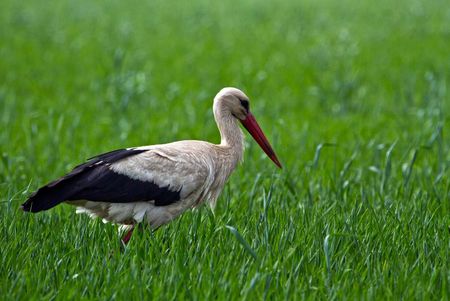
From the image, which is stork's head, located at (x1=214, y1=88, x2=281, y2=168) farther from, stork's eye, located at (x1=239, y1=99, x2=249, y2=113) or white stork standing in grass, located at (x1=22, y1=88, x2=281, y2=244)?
white stork standing in grass, located at (x1=22, y1=88, x2=281, y2=244)

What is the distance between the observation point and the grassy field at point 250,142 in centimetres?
398

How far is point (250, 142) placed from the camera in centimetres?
736

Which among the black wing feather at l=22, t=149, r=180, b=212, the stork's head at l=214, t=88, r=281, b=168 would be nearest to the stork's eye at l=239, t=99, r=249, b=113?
the stork's head at l=214, t=88, r=281, b=168

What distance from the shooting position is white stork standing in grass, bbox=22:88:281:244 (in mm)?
4484

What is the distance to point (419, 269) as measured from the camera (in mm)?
4141

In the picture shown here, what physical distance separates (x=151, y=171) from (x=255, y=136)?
1.04m

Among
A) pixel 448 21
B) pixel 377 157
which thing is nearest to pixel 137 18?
pixel 448 21

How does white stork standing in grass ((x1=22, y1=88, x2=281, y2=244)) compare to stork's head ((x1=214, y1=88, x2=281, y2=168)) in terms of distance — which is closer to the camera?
white stork standing in grass ((x1=22, y1=88, x2=281, y2=244))

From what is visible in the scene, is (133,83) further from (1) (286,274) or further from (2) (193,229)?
(1) (286,274)

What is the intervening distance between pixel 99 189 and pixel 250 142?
2960mm

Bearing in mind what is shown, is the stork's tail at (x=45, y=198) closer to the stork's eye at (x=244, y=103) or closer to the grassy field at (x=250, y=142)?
the grassy field at (x=250, y=142)

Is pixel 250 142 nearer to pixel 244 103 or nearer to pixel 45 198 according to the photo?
pixel 244 103

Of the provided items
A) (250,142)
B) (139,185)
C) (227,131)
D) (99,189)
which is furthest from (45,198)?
(250,142)

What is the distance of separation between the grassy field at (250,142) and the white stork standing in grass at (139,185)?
0.45 ft
